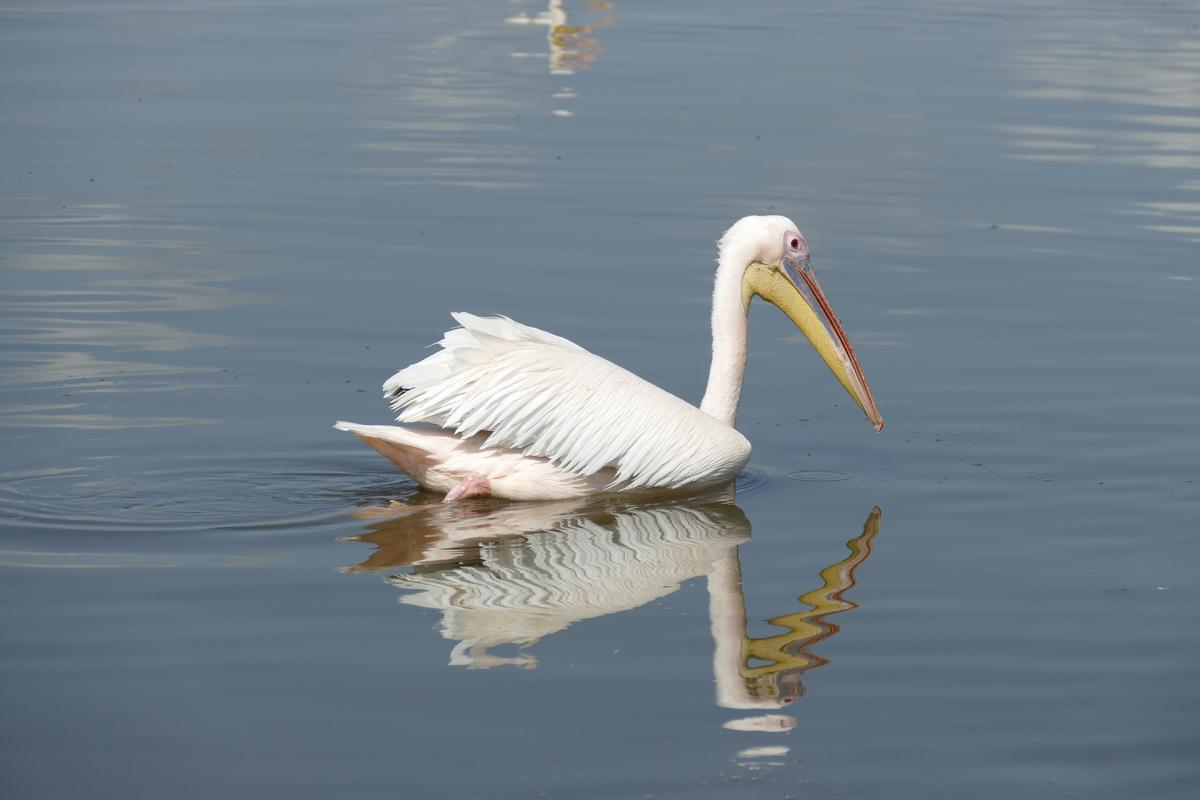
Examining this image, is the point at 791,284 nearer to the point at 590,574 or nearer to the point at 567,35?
the point at 590,574

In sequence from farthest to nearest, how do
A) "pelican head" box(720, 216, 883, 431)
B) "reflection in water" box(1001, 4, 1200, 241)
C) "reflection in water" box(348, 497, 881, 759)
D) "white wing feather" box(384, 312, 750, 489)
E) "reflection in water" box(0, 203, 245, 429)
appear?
1. "reflection in water" box(1001, 4, 1200, 241)
2. "reflection in water" box(0, 203, 245, 429)
3. "pelican head" box(720, 216, 883, 431)
4. "white wing feather" box(384, 312, 750, 489)
5. "reflection in water" box(348, 497, 881, 759)

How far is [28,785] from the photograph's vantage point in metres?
3.90

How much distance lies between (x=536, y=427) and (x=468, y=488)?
0.30m

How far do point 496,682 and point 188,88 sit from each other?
1030cm

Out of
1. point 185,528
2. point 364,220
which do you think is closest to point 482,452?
point 185,528

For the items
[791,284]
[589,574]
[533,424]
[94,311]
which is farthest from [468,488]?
[94,311]

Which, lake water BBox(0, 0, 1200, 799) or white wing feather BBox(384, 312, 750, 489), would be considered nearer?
lake water BBox(0, 0, 1200, 799)

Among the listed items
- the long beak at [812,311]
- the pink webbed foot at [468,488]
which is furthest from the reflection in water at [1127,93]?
the pink webbed foot at [468,488]

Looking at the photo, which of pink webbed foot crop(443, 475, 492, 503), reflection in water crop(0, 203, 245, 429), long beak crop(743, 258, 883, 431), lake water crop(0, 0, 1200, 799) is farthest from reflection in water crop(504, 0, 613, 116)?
pink webbed foot crop(443, 475, 492, 503)

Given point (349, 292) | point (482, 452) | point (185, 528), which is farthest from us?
point (349, 292)

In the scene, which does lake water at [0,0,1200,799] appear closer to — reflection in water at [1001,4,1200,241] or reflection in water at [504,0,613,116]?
reflection in water at [1001,4,1200,241]

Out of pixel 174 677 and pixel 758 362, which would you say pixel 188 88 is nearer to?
pixel 758 362

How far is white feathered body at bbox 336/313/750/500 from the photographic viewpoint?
598 cm

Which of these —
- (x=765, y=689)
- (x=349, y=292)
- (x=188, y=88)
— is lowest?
(x=765, y=689)
